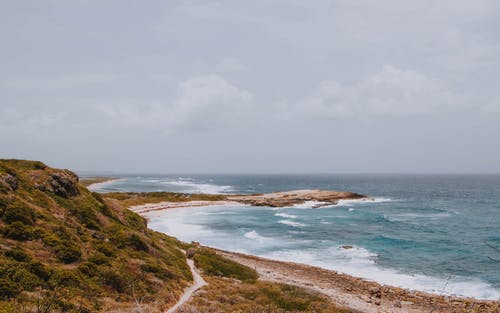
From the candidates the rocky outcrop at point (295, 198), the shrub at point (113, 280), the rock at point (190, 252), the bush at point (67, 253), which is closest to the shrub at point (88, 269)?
the shrub at point (113, 280)

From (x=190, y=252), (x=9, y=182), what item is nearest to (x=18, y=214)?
(x=9, y=182)

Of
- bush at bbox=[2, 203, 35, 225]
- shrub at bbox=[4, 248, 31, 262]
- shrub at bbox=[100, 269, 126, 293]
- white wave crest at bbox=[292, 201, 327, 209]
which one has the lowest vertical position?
white wave crest at bbox=[292, 201, 327, 209]

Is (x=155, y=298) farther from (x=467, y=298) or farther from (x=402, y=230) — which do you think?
(x=402, y=230)

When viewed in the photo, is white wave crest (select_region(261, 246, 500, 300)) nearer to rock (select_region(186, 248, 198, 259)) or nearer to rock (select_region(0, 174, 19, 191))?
rock (select_region(186, 248, 198, 259))

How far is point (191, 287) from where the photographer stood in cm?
2431

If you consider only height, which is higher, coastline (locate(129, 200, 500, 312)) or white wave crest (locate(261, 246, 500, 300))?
coastline (locate(129, 200, 500, 312))

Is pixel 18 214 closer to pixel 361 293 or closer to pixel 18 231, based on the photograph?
pixel 18 231

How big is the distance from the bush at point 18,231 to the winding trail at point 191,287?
10.7 metres

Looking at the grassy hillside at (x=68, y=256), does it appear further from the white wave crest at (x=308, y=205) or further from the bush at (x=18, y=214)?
the white wave crest at (x=308, y=205)

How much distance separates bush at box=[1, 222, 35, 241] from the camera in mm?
20516

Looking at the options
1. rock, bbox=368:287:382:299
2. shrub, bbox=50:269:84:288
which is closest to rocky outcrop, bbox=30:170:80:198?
shrub, bbox=50:269:84:288

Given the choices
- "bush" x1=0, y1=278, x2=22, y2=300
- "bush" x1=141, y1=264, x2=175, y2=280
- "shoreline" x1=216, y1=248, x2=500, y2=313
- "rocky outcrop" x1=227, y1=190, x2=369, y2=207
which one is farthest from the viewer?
"rocky outcrop" x1=227, y1=190, x2=369, y2=207

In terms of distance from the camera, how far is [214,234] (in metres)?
55.3

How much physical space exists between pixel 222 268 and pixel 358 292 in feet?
41.7
